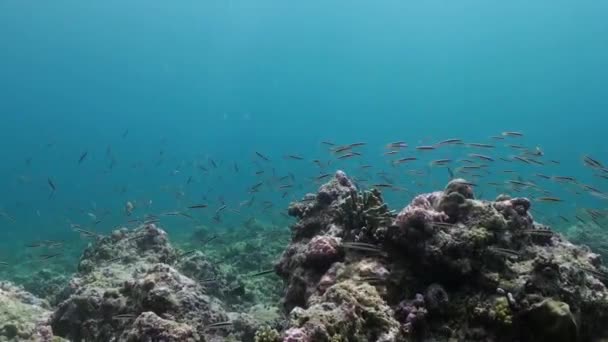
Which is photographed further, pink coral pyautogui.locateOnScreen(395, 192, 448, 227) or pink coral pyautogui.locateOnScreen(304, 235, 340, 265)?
pink coral pyautogui.locateOnScreen(304, 235, 340, 265)

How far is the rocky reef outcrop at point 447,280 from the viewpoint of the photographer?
5.56 metres

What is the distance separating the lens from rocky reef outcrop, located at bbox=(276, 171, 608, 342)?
5.56 meters

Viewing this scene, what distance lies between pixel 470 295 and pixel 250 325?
527 centimetres

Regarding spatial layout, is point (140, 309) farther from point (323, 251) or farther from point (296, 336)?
point (296, 336)

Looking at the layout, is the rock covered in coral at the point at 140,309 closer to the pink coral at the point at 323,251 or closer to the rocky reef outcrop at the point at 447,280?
the rocky reef outcrop at the point at 447,280

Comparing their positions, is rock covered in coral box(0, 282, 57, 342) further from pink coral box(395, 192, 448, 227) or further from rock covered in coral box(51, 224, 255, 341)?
pink coral box(395, 192, 448, 227)

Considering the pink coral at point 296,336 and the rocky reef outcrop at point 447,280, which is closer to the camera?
the pink coral at point 296,336

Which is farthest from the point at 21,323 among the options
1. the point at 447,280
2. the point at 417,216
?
the point at 447,280

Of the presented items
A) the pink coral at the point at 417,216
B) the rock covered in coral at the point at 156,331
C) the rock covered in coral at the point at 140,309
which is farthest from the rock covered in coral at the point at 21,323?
the pink coral at the point at 417,216

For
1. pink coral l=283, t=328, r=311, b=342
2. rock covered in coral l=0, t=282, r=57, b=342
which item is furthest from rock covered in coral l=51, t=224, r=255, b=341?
pink coral l=283, t=328, r=311, b=342

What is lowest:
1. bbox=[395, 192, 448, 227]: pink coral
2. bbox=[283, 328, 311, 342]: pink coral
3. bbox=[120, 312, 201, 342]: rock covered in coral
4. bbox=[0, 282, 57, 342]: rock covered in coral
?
bbox=[0, 282, 57, 342]: rock covered in coral

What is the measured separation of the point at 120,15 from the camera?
6732 inches

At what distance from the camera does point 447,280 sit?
259 inches

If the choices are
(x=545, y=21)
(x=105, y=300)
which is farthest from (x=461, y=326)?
(x=545, y=21)
